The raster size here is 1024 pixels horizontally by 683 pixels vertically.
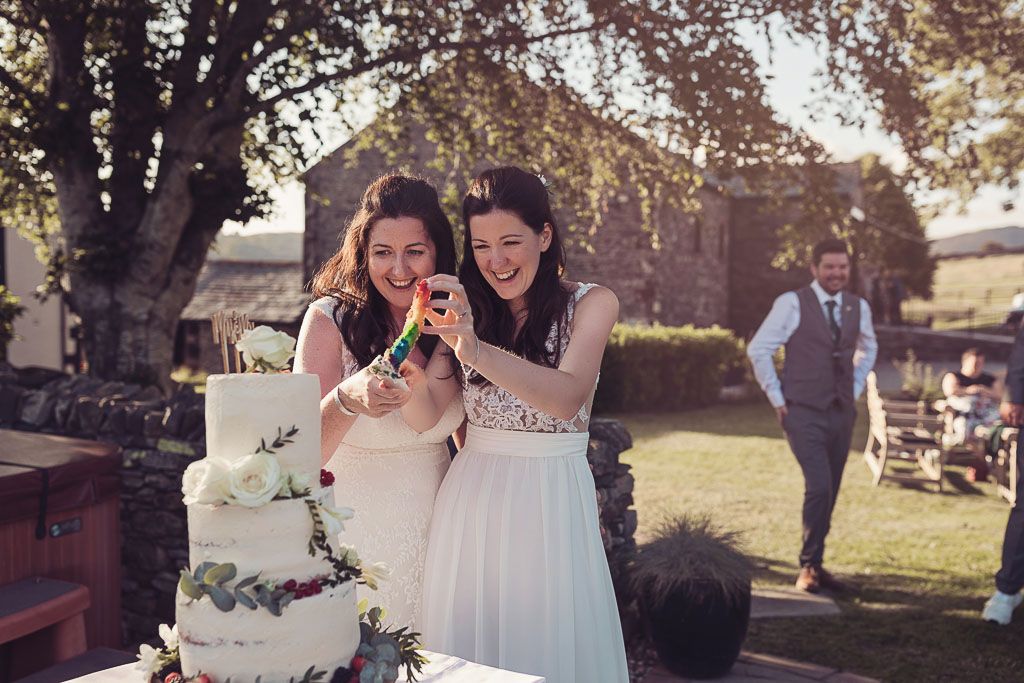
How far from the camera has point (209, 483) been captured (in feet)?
5.11

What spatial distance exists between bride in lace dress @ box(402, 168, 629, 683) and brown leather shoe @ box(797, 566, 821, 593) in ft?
13.0

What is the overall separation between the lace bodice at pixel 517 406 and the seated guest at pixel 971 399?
31.9 feet

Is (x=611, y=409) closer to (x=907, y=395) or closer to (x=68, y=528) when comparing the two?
(x=907, y=395)

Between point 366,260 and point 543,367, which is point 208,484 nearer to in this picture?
point 543,367

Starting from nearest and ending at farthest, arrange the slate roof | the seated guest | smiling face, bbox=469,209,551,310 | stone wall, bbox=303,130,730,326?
smiling face, bbox=469,209,551,310
the seated guest
stone wall, bbox=303,130,730,326
the slate roof

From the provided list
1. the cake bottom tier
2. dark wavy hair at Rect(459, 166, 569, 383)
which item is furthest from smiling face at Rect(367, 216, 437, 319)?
the cake bottom tier

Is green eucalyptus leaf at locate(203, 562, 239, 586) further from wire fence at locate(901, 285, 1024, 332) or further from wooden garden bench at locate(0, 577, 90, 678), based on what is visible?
wire fence at locate(901, 285, 1024, 332)

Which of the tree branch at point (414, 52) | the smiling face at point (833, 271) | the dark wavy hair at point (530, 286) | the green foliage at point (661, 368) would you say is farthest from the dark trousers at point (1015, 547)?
the green foliage at point (661, 368)

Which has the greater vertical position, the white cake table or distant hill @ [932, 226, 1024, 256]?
distant hill @ [932, 226, 1024, 256]

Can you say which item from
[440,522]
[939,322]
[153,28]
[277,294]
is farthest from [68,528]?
[939,322]

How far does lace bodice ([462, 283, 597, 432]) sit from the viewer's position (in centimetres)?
279

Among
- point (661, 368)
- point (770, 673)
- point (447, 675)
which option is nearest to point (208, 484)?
point (447, 675)

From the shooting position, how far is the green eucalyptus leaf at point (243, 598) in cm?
156

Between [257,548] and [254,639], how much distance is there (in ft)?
0.55
